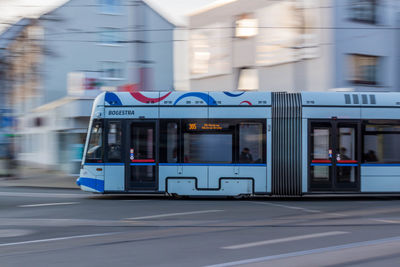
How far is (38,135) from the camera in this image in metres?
35.3

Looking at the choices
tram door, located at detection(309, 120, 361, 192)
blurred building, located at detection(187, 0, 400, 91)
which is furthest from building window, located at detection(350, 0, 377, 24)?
tram door, located at detection(309, 120, 361, 192)

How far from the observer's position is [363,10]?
22641 millimetres

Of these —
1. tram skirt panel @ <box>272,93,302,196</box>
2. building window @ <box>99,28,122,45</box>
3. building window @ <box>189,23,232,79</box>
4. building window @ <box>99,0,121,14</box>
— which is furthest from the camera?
building window @ <box>99,0,121,14</box>

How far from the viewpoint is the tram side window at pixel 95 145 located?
45.1 feet

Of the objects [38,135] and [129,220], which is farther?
[38,135]

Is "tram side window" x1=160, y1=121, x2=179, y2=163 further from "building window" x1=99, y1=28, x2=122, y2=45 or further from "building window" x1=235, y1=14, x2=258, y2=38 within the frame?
"building window" x1=99, y1=28, x2=122, y2=45

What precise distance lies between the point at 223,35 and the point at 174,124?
14842 mm

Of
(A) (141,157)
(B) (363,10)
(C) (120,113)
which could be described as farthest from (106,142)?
(B) (363,10)

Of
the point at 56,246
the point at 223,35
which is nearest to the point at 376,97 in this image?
the point at 56,246

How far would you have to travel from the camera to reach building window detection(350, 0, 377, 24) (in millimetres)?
22141

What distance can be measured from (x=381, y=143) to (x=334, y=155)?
52.9 inches

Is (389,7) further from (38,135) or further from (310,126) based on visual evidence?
(38,135)

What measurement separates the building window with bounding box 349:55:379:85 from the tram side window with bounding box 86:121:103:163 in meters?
12.8

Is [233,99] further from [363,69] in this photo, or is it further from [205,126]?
[363,69]
